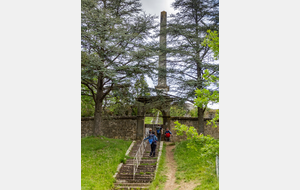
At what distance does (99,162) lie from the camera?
7656 millimetres

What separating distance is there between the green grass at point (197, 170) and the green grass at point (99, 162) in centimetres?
202

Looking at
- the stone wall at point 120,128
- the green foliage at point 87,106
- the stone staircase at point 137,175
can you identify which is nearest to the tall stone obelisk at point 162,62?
the stone wall at point 120,128

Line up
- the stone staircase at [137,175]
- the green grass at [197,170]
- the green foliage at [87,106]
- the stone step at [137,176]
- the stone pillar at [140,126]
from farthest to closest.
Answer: the green foliage at [87,106] → the stone pillar at [140,126] → the stone step at [137,176] → the stone staircase at [137,175] → the green grass at [197,170]

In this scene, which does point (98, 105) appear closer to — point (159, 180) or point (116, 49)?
point (116, 49)

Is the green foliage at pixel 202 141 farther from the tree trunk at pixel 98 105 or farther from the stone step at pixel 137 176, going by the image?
the tree trunk at pixel 98 105

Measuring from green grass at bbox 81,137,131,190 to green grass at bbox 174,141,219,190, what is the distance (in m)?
2.02

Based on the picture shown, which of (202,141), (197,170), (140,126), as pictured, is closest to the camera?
(202,141)

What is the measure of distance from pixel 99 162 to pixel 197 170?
3.27 metres

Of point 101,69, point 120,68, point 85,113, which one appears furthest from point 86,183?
point 85,113

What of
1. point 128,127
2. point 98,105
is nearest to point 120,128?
point 128,127

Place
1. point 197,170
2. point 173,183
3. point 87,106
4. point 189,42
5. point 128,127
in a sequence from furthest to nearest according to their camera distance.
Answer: point 87,106
point 128,127
point 189,42
point 197,170
point 173,183

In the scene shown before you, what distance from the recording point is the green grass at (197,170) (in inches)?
209

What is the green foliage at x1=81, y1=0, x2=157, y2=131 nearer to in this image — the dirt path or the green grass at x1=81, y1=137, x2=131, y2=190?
the green grass at x1=81, y1=137, x2=131, y2=190

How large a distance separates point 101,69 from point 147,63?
262cm
